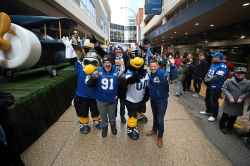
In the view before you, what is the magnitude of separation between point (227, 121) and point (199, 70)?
3.30 metres

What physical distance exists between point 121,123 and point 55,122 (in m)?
1.65

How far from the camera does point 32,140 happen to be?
149 inches

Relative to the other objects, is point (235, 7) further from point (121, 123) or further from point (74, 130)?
point (74, 130)

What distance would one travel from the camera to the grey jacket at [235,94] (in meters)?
3.90

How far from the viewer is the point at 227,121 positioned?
4391mm

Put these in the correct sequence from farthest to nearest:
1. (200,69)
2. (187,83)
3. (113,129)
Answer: (187,83) < (200,69) < (113,129)

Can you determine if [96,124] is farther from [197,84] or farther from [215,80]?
[197,84]

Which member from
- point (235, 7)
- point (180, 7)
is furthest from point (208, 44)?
point (235, 7)

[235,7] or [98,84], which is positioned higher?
[235,7]

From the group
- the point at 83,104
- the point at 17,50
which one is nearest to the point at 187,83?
the point at 83,104

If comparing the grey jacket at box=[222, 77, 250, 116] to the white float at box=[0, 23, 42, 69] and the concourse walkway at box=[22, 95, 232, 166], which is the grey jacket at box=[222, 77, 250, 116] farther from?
the white float at box=[0, 23, 42, 69]

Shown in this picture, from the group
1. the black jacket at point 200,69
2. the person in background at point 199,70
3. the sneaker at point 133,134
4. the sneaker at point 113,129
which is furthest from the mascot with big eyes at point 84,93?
the black jacket at point 200,69

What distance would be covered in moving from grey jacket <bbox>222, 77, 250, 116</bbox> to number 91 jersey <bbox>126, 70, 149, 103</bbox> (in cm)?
170

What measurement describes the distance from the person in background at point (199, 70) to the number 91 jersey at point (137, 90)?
384cm
